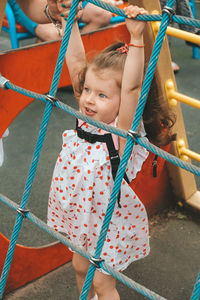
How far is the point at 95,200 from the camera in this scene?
129 cm


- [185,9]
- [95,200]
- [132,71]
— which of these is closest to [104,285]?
[95,200]

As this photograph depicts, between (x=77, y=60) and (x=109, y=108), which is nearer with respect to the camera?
(x=109, y=108)

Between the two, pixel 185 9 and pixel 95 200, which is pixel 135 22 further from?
pixel 185 9

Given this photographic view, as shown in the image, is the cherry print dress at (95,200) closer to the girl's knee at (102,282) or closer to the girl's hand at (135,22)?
the girl's knee at (102,282)

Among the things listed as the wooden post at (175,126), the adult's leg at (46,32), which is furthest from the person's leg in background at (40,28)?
the wooden post at (175,126)

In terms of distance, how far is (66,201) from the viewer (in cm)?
134

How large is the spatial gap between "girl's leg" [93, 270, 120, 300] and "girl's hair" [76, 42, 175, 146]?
0.45m

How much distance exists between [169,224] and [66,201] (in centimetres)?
84

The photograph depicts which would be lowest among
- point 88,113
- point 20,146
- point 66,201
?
point 20,146

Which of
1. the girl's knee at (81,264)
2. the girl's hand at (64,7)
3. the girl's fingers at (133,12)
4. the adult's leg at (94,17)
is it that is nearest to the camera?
the girl's fingers at (133,12)

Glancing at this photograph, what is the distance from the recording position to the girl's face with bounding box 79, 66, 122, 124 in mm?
1220

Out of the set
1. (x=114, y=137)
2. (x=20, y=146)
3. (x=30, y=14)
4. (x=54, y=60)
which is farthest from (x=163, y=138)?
(x=20, y=146)

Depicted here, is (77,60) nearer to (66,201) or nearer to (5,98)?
(5,98)

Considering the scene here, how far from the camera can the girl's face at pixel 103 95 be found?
1220mm
